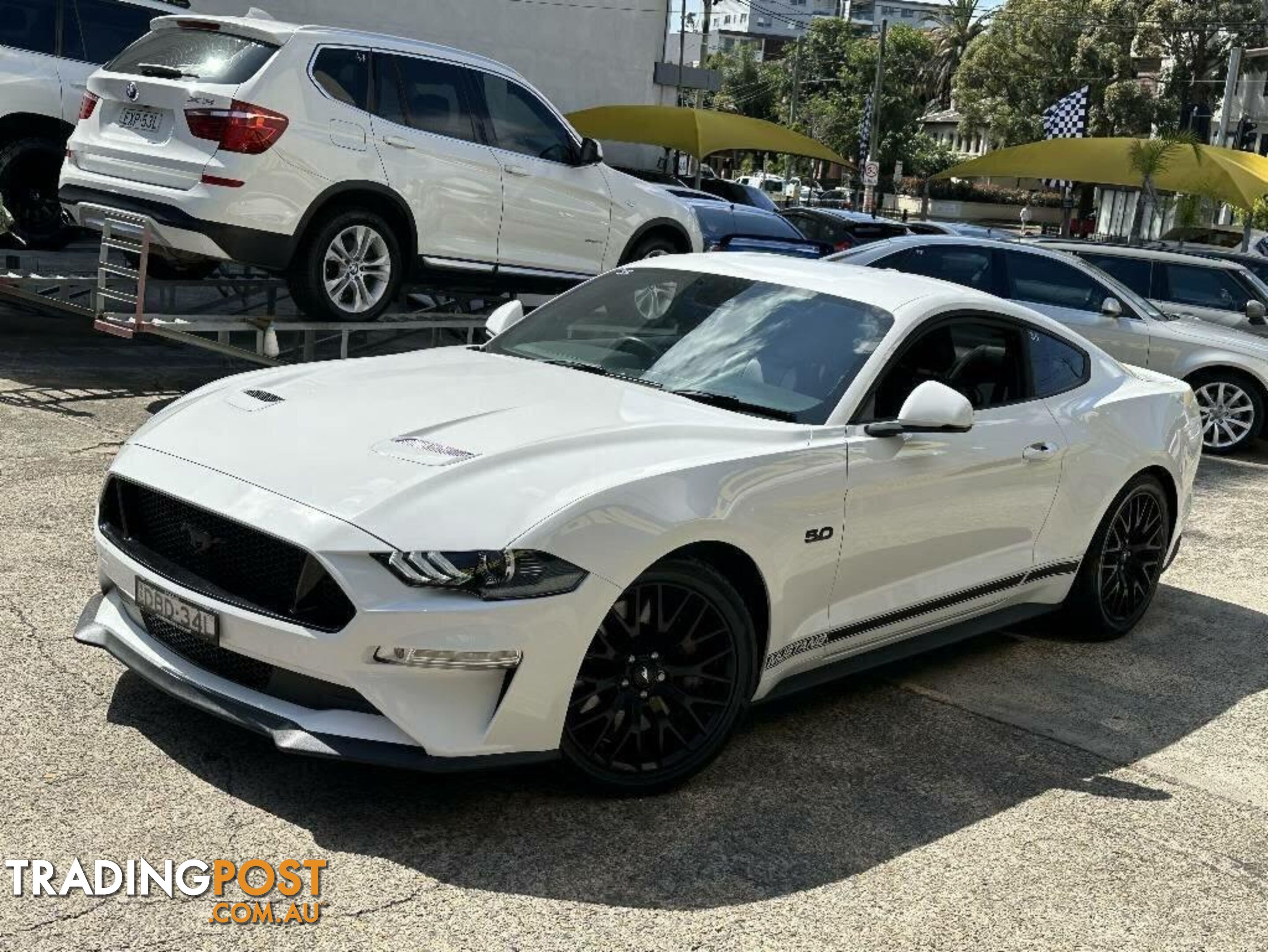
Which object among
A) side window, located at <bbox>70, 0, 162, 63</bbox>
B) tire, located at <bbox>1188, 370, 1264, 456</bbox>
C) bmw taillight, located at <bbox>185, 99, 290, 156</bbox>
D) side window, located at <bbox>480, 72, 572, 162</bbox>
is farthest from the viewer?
tire, located at <bbox>1188, 370, 1264, 456</bbox>

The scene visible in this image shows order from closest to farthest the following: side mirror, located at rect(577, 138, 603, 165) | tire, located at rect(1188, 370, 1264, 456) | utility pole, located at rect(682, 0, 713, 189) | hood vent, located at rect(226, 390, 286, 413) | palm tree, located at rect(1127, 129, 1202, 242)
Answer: hood vent, located at rect(226, 390, 286, 413), side mirror, located at rect(577, 138, 603, 165), tire, located at rect(1188, 370, 1264, 456), palm tree, located at rect(1127, 129, 1202, 242), utility pole, located at rect(682, 0, 713, 189)

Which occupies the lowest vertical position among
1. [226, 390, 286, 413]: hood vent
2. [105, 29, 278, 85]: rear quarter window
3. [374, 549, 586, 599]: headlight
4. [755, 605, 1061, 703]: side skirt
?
[755, 605, 1061, 703]: side skirt

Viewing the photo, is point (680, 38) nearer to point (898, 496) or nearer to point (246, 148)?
point (246, 148)

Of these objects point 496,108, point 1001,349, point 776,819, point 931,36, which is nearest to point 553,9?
point 496,108

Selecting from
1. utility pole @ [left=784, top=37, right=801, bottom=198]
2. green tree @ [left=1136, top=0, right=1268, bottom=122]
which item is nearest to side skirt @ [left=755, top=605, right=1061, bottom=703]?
green tree @ [left=1136, top=0, right=1268, bottom=122]

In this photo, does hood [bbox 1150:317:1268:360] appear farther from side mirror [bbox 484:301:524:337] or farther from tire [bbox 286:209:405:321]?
side mirror [bbox 484:301:524:337]

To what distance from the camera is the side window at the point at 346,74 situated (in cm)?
898

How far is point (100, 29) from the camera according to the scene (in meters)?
12.1

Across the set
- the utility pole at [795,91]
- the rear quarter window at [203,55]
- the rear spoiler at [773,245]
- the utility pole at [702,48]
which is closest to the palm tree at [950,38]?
the utility pole at [795,91]

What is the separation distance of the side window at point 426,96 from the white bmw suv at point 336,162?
11 millimetres

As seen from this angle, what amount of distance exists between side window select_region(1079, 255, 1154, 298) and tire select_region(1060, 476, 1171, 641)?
785cm

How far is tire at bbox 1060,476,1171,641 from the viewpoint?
6.45 metres

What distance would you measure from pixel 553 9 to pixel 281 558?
2785 cm

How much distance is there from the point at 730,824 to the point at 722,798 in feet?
0.63
